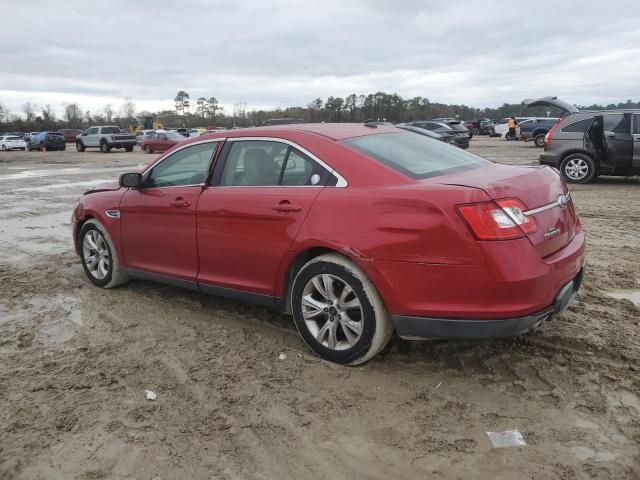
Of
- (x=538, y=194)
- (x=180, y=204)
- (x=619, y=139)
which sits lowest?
(x=180, y=204)

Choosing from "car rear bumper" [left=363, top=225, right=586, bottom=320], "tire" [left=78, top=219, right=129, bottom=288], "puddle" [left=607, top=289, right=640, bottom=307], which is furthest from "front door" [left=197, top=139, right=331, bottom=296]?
"puddle" [left=607, top=289, right=640, bottom=307]

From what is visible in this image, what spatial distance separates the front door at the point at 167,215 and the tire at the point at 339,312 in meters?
1.17

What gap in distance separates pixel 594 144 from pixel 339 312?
10.3 metres

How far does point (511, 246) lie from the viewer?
9.96ft

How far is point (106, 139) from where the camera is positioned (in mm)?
35781

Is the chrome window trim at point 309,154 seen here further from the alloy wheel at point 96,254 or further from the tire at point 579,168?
the tire at point 579,168

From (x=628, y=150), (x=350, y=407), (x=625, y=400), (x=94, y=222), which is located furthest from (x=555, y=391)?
(x=628, y=150)

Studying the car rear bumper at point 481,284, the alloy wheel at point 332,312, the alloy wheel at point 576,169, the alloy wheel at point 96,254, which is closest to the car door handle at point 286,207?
the alloy wheel at point 332,312

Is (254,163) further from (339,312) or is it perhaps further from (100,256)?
(100,256)

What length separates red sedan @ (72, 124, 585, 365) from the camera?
3084mm

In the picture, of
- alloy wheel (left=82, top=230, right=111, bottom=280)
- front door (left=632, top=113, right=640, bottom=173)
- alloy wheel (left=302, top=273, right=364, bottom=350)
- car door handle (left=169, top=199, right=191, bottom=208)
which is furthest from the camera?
front door (left=632, top=113, right=640, bottom=173)

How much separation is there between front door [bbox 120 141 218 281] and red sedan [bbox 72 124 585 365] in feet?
0.04

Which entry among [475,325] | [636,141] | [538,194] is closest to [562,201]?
[538,194]

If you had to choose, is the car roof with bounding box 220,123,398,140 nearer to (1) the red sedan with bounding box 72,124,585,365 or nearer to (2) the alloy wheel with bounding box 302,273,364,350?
(1) the red sedan with bounding box 72,124,585,365
